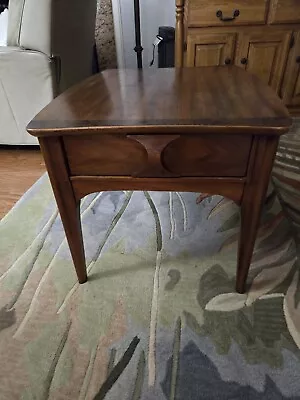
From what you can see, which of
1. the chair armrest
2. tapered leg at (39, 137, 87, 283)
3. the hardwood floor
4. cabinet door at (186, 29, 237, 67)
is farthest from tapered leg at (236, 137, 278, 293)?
cabinet door at (186, 29, 237, 67)

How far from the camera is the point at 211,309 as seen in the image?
2.54 ft

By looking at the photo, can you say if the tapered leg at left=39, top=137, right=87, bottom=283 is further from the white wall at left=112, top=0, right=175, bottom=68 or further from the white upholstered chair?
the white wall at left=112, top=0, right=175, bottom=68

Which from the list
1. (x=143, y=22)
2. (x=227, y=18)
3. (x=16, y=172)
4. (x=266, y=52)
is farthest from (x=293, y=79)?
(x=16, y=172)

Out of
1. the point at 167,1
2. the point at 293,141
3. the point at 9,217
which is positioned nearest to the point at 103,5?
the point at 167,1

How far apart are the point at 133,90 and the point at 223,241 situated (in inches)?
22.0

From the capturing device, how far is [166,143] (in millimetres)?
571

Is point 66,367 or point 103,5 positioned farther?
point 103,5

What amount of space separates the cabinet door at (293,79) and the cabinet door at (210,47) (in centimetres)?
34

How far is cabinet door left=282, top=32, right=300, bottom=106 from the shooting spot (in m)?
1.63

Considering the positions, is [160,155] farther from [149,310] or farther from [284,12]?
[284,12]

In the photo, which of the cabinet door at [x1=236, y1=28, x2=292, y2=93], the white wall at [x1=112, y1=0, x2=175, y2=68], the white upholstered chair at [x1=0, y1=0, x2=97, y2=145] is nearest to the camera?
the white upholstered chair at [x1=0, y1=0, x2=97, y2=145]

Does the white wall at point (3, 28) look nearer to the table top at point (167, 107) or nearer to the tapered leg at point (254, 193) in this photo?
the table top at point (167, 107)

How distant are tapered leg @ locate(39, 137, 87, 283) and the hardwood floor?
1.74 feet

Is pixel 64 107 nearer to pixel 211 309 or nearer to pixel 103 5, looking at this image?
pixel 211 309
